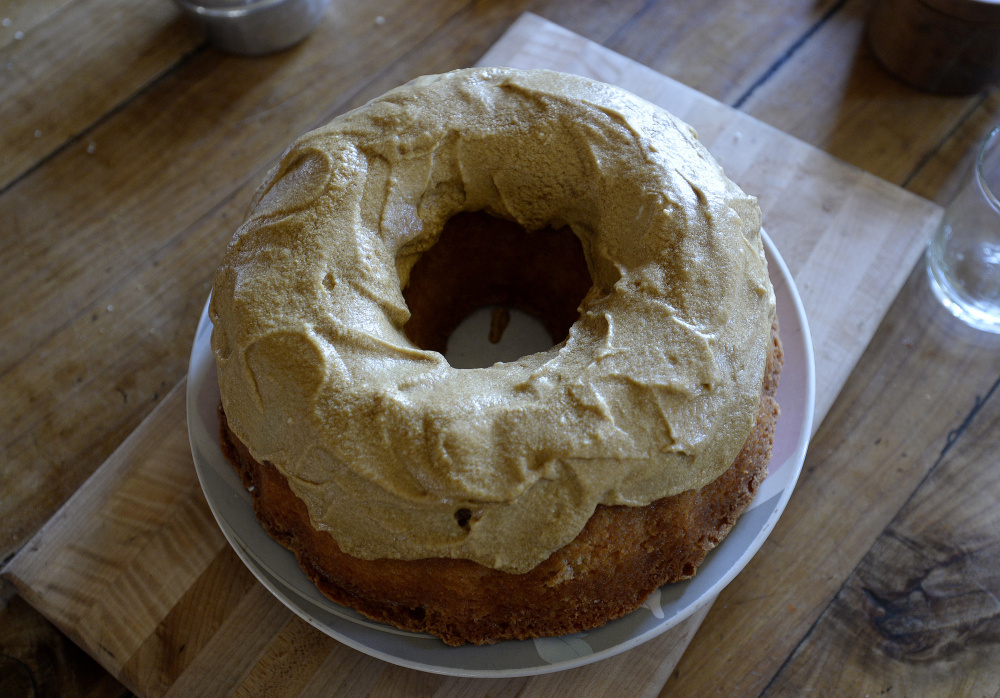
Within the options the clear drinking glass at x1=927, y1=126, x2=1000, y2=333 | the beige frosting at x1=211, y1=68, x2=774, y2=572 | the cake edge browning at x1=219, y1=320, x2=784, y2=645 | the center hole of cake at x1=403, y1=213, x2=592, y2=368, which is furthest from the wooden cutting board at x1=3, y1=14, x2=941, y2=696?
the center hole of cake at x1=403, y1=213, x2=592, y2=368

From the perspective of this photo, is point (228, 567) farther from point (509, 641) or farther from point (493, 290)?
point (493, 290)

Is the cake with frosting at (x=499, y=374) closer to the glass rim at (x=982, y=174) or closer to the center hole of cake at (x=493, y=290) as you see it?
the center hole of cake at (x=493, y=290)

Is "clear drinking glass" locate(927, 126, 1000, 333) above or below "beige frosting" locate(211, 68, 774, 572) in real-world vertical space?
below

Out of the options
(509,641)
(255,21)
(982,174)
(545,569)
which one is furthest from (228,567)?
(982,174)

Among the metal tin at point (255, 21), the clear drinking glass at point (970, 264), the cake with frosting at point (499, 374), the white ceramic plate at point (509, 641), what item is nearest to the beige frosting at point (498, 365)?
the cake with frosting at point (499, 374)

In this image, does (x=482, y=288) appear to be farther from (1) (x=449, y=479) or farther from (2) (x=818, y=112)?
(2) (x=818, y=112)

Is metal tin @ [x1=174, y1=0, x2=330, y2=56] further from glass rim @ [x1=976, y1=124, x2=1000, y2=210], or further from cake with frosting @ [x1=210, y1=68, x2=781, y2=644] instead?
glass rim @ [x1=976, y1=124, x2=1000, y2=210]
